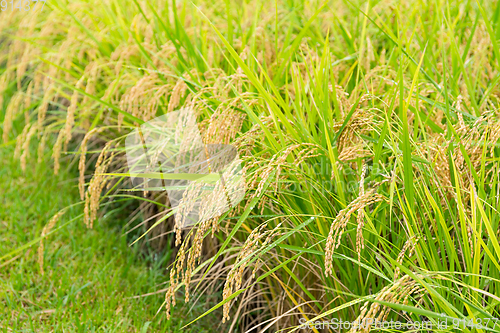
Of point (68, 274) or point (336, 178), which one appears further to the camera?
point (68, 274)

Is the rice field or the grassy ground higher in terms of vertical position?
the rice field

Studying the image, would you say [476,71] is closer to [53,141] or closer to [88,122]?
[88,122]

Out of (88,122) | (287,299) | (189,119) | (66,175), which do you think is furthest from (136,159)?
(66,175)

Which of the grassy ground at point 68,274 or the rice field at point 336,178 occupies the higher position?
the rice field at point 336,178

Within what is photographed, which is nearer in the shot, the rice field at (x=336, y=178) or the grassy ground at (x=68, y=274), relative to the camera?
the rice field at (x=336, y=178)

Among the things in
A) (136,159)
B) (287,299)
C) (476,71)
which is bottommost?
(287,299)

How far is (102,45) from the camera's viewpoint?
2.75 metres

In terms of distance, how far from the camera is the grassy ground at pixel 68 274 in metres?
1.99

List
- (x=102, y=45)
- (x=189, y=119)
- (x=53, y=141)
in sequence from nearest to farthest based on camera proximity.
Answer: (x=189, y=119) < (x=102, y=45) < (x=53, y=141)

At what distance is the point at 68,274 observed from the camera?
2.24 m

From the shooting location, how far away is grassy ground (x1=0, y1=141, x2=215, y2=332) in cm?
199

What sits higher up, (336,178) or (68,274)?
(336,178)

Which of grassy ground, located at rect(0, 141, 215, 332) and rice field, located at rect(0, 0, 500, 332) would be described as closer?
rice field, located at rect(0, 0, 500, 332)

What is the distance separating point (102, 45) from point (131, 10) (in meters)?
0.68
